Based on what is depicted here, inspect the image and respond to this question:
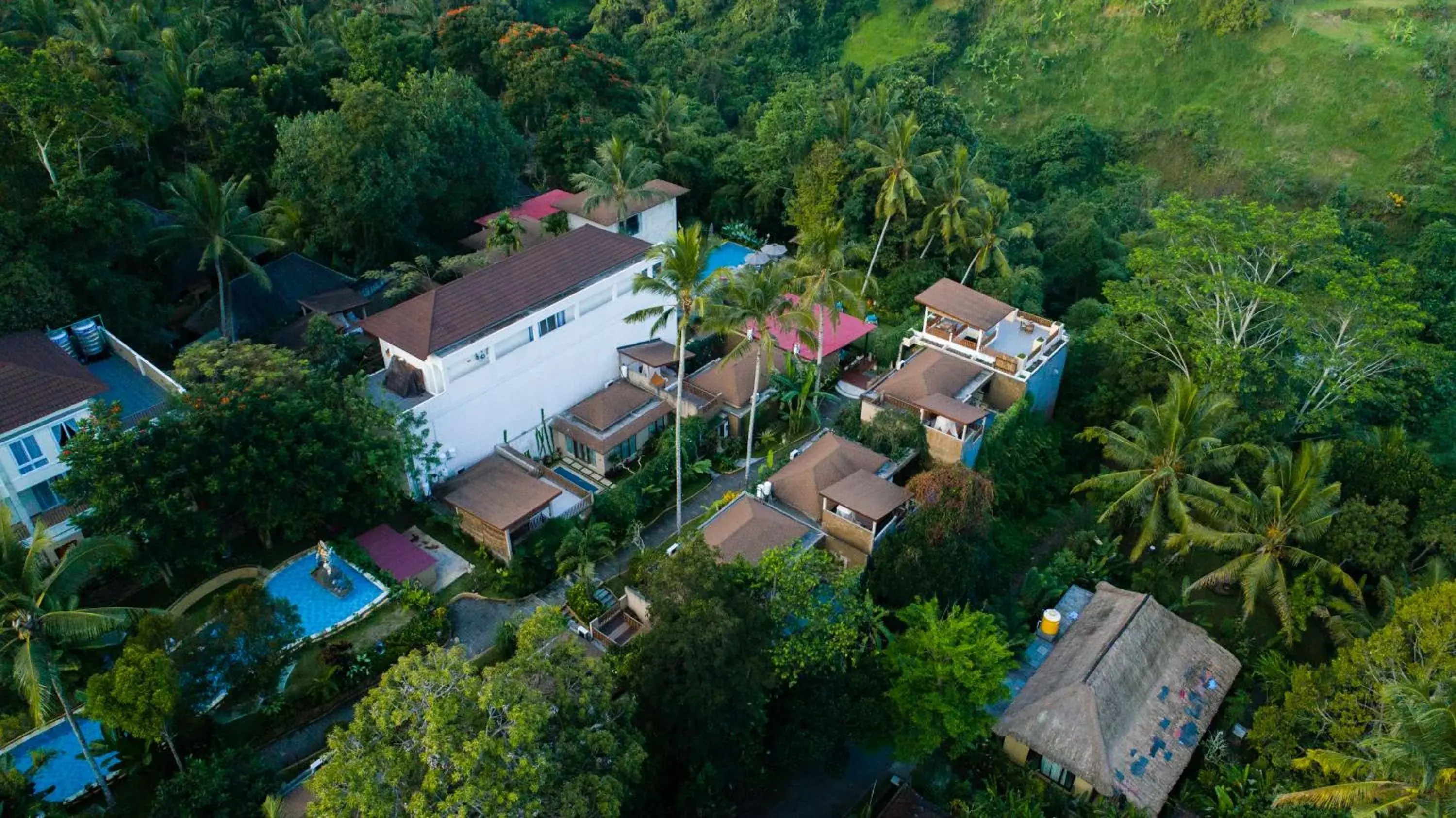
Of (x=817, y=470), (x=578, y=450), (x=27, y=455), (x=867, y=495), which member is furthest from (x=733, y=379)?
(x=27, y=455)

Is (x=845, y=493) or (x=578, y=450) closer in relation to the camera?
(x=845, y=493)

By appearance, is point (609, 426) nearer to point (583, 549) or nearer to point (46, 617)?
point (583, 549)

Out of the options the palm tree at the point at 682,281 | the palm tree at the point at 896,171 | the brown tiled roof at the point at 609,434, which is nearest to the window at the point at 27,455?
the brown tiled roof at the point at 609,434

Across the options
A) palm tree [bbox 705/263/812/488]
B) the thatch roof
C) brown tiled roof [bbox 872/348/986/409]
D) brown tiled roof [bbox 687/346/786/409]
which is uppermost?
palm tree [bbox 705/263/812/488]

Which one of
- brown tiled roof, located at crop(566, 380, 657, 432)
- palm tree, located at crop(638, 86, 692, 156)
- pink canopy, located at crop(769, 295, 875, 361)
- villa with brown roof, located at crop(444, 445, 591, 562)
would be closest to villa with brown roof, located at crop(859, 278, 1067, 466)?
pink canopy, located at crop(769, 295, 875, 361)

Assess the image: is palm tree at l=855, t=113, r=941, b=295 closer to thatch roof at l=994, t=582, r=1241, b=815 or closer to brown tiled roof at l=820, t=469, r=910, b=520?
brown tiled roof at l=820, t=469, r=910, b=520

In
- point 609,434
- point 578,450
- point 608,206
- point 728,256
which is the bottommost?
point 578,450

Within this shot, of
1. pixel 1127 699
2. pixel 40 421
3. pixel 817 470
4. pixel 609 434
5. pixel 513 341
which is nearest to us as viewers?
pixel 40 421
